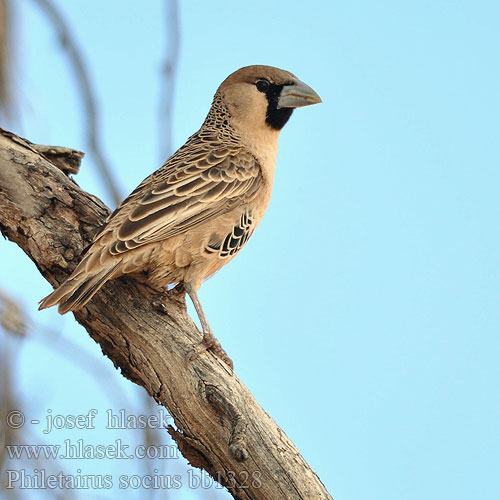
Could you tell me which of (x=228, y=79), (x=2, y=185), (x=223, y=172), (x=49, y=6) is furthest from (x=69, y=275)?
(x=228, y=79)

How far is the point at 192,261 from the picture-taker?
18.9 ft

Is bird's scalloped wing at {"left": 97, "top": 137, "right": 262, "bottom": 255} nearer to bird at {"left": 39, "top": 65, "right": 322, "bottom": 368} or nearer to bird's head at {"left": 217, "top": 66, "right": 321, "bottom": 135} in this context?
bird at {"left": 39, "top": 65, "right": 322, "bottom": 368}

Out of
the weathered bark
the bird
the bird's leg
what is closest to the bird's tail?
the bird

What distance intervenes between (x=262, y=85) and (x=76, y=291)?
2883mm

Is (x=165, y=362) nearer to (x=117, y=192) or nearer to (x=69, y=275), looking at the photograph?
(x=69, y=275)

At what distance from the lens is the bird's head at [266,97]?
6945 millimetres

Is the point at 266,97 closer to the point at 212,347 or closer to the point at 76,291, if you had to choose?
the point at 212,347

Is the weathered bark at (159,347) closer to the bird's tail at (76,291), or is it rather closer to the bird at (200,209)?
the bird at (200,209)

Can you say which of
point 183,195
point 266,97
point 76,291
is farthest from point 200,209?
point 266,97

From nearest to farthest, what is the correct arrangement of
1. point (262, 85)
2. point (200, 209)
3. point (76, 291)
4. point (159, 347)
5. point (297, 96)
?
point (76, 291) < point (159, 347) < point (200, 209) < point (297, 96) < point (262, 85)

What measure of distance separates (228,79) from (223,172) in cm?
158

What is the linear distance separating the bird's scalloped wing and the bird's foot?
0.75 metres

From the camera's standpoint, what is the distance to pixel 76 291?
5.12 m

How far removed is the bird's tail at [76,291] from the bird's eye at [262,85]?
2.60 meters
